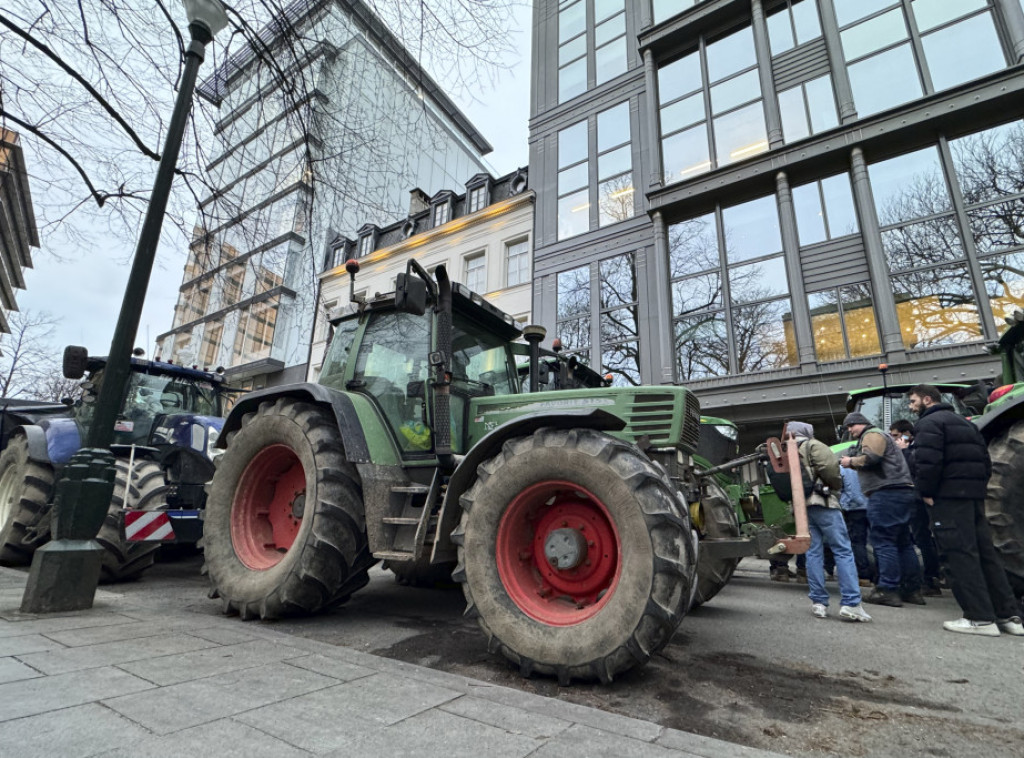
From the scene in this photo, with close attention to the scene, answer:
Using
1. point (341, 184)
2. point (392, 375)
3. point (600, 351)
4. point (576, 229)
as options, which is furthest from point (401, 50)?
point (576, 229)

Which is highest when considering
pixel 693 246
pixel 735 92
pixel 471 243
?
pixel 735 92

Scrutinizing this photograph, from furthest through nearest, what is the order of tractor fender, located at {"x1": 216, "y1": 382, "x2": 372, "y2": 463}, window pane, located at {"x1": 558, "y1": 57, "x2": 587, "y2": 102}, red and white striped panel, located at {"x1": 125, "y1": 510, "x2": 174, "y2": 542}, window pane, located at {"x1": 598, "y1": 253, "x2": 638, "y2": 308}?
window pane, located at {"x1": 558, "y1": 57, "x2": 587, "y2": 102}, window pane, located at {"x1": 598, "y1": 253, "x2": 638, "y2": 308}, red and white striped panel, located at {"x1": 125, "y1": 510, "x2": 174, "y2": 542}, tractor fender, located at {"x1": 216, "y1": 382, "x2": 372, "y2": 463}

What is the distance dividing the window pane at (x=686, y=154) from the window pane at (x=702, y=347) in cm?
421

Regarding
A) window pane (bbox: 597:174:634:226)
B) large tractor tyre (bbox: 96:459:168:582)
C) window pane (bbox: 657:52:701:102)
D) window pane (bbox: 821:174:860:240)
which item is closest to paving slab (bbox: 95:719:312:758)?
large tractor tyre (bbox: 96:459:168:582)

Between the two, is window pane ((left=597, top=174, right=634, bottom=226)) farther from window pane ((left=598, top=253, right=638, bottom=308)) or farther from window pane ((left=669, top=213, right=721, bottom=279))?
window pane ((left=669, top=213, right=721, bottom=279))

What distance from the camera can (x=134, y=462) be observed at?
18.0 ft

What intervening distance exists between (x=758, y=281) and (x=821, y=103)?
15.7ft

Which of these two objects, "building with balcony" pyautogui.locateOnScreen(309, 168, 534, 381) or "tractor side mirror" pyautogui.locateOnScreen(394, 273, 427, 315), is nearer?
"tractor side mirror" pyautogui.locateOnScreen(394, 273, 427, 315)

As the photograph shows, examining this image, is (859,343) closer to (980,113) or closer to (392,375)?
(980,113)

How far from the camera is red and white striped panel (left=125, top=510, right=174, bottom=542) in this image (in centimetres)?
479

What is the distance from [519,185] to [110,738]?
722 inches

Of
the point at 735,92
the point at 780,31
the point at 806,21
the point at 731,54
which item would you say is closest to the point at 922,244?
the point at 735,92

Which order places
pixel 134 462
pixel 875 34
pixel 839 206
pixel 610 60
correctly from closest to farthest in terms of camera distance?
pixel 134 462 → pixel 839 206 → pixel 875 34 → pixel 610 60

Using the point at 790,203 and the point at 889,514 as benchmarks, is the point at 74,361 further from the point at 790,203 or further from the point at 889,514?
the point at 790,203
